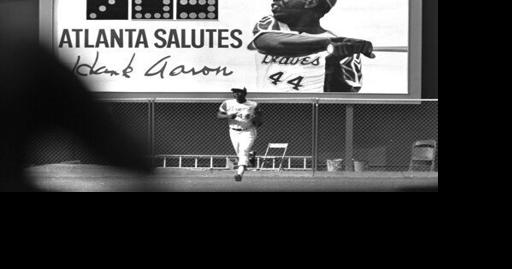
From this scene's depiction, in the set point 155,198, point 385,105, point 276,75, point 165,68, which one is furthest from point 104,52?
point 155,198

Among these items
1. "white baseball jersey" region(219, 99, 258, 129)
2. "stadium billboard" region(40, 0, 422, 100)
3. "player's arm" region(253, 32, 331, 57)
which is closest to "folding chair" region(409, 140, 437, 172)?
"stadium billboard" region(40, 0, 422, 100)

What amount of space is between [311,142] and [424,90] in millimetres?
2614

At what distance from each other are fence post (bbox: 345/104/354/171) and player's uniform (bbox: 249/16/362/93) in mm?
460

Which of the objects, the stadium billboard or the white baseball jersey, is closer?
the white baseball jersey

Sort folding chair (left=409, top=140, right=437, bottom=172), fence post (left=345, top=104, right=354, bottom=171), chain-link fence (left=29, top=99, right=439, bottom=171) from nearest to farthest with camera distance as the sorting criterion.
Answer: folding chair (left=409, top=140, right=437, bottom=172), fence post (left=345, top=104, right=354, bottom=171), chain-link fence (left=29, top=99, right=439, bottom=171)

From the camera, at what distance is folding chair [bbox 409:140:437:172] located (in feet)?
52.4

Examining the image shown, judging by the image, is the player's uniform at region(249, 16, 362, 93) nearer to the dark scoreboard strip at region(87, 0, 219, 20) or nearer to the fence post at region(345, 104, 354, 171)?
the fence post at region(345, 104, 354, 171)

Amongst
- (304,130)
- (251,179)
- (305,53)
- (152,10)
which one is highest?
(152,10)

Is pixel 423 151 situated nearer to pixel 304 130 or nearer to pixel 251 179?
pixel 304 130

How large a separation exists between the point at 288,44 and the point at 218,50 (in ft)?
4.79

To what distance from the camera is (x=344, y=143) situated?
17.0m

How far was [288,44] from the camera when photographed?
55.5ft

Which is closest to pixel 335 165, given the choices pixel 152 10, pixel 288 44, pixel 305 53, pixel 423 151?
pixel 423 151

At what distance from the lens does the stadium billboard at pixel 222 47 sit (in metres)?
16.7
